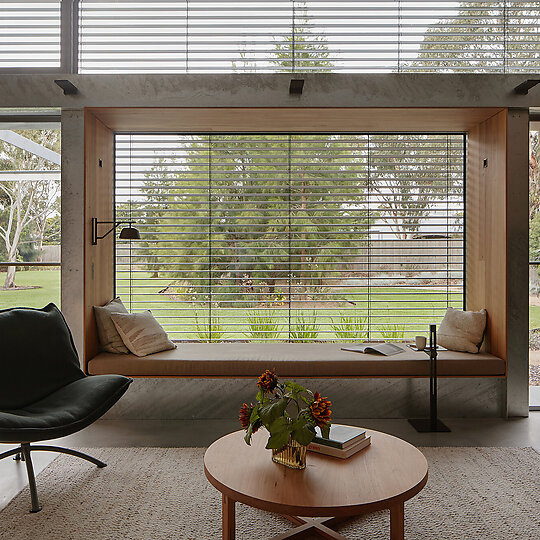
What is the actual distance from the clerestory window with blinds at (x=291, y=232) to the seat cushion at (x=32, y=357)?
1.72m

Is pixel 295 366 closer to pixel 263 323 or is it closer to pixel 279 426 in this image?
pixel 263 323

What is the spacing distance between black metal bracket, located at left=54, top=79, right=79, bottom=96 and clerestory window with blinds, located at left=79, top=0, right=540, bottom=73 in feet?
2.21

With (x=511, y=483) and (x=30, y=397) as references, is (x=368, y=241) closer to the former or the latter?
(x=511, y=483)

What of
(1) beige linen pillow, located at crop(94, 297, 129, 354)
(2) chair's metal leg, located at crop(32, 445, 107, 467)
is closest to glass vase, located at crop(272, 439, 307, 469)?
(2) chair's metal leg, located at crop(32, 445, 107, 467)

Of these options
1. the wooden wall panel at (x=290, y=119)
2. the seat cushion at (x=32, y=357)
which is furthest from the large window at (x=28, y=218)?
the seat cushion at (x=32, y=357)

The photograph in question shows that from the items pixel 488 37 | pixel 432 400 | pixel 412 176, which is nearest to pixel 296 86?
pixel 412 176

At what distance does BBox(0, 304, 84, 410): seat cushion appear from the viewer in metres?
3.12

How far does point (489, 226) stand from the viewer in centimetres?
459

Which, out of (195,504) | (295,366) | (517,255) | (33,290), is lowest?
(195,504)

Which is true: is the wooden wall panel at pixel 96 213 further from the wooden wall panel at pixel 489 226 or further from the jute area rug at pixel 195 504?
the wooden wall panel at pixel 489 226

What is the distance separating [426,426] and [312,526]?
1922 millimetres

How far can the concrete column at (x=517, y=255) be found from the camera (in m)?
4.23

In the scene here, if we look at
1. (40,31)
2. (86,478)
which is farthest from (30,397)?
(40,31)

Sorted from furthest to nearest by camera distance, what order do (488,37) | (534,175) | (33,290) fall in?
(33,290)
(534,175)
(488,37)
